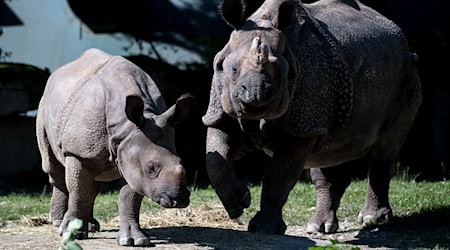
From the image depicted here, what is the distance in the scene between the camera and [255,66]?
7527mm

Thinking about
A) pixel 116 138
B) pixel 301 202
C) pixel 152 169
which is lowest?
pixel 301 202

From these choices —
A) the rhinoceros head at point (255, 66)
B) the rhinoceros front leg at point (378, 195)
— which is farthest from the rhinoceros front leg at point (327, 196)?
the rhinoceros head at point (255, 66)

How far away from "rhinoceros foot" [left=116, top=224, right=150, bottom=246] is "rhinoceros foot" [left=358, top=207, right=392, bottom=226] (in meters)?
2.36

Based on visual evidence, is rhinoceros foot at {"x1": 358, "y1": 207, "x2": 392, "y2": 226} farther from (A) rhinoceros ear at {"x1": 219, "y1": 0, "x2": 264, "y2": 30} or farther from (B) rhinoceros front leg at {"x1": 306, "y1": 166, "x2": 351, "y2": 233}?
(A) rhinoceros ear at {"x1": 219, "y1": 0, "x2": 264, "y2": 30}

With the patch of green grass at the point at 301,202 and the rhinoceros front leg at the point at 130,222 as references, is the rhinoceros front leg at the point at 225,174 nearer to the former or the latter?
the rhinoceros front leg at the point at 130,222

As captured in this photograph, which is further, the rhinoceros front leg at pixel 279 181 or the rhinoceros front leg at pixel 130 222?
the rhinoceros front leg at pixel 279 181

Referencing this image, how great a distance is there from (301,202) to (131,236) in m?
3.15

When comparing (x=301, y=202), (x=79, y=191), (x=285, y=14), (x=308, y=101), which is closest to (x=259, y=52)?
(x=285, y=14)

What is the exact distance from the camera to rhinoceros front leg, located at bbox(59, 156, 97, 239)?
790cm

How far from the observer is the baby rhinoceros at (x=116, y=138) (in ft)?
24.3

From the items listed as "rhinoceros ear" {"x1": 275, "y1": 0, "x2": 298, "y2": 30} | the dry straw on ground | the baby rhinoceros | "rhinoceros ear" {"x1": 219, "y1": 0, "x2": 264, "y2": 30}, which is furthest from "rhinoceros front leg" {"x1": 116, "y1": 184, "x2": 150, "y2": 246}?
"rhinoceros ear" {"x1": 275, "y1": 0, "x2": 298, "y2": 30}

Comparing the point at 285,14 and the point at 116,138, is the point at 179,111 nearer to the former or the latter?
the point at 116,138

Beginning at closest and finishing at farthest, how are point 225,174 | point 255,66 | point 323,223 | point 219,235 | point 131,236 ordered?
1. point 255,66
2. point 131,236
3. point 225,174
4. point 219,235
5. point 323,223

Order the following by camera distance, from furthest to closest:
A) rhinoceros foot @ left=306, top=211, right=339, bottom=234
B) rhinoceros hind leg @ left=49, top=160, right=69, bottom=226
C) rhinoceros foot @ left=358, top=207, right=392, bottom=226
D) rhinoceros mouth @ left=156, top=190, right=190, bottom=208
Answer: rhinoceros foot @ left=358, top=207, right=392, bottom=226 < rhinoceros foot @ left=306, top=211, right=339, bottom=234 < rhinoceros hind leg @ left=49, top=160, right=69, bottom=226 < rhinoceros mouth @ left=156, top=190, right=190, bottom=208
